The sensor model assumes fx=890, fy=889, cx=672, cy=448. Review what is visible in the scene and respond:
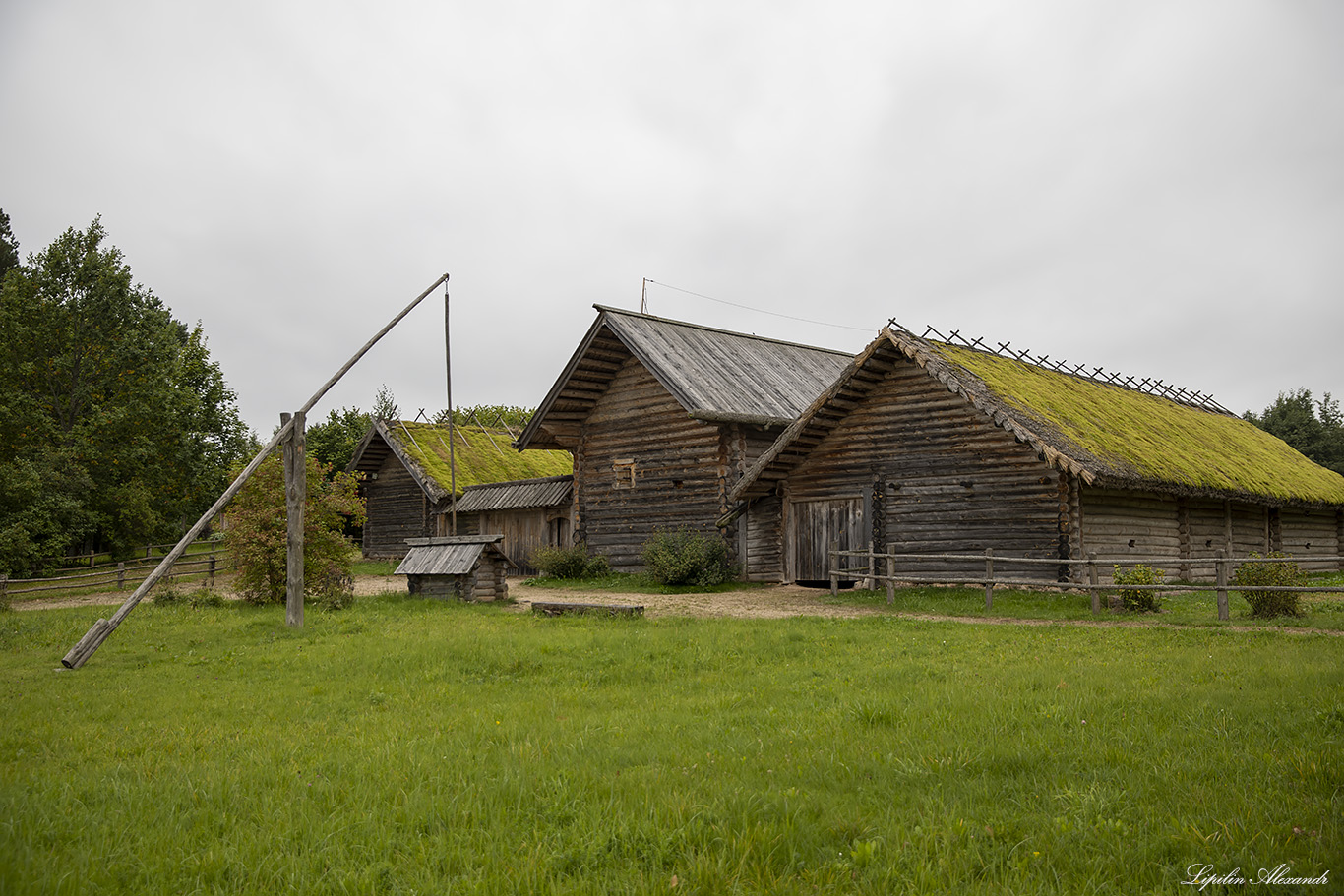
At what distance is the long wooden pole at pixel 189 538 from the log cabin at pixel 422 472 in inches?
705

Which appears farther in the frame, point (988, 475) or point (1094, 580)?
point (988, 475)

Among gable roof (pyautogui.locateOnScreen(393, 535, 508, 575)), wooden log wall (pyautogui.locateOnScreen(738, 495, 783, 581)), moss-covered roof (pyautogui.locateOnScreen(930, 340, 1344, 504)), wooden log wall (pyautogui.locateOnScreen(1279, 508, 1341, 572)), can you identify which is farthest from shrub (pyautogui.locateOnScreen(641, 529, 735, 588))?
wooden log wall (pyautogui.locateOnScreen(1279, 508, 1341, 572))

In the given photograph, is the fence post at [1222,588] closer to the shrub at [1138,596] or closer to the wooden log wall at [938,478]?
the shrub at [1138,596]

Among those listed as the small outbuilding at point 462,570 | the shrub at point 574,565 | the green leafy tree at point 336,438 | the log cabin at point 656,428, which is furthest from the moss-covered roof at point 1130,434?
the green leafy tree at point 336,438

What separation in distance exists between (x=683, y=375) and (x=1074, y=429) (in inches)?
416

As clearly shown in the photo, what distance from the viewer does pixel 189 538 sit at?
12461mm

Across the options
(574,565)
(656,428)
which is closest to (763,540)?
(656,428)

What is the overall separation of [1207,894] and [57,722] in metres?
8.94

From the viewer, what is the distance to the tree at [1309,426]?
164ft

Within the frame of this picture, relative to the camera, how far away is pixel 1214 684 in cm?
810

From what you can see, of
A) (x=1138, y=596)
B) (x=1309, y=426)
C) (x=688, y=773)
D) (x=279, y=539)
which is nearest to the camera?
(x=688, y=773)

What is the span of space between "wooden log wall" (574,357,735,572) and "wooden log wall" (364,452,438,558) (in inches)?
453

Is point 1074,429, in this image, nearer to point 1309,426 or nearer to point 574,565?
point 574,565

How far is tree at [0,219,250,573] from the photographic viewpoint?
30141 mm
